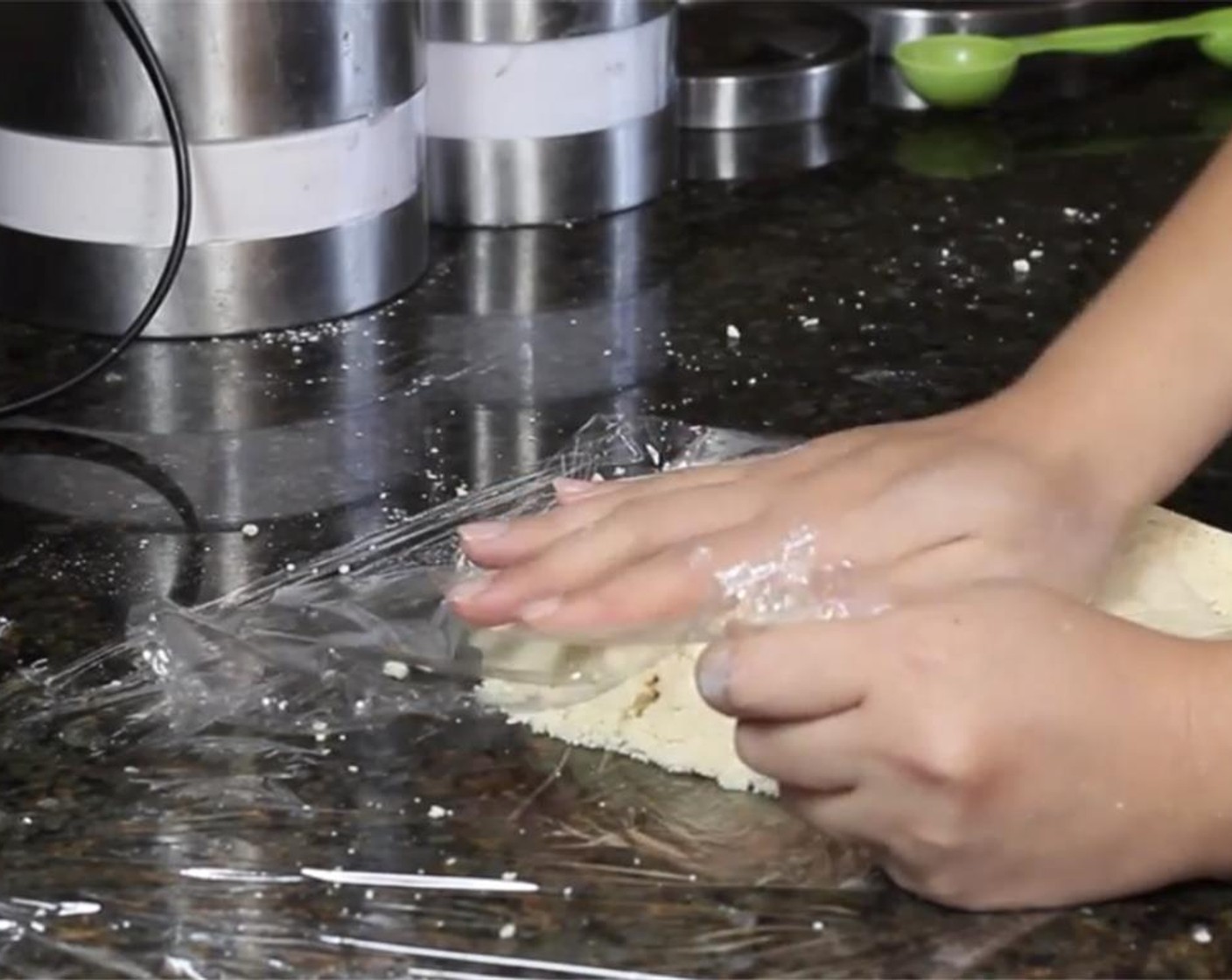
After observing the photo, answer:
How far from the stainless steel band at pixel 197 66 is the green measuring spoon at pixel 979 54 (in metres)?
0.44

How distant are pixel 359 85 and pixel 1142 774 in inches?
20.9

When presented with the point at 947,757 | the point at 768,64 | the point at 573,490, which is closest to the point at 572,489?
the point at 573,490

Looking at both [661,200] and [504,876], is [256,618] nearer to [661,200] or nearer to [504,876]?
[504,876]

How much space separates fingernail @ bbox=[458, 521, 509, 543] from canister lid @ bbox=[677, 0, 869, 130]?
0.62m

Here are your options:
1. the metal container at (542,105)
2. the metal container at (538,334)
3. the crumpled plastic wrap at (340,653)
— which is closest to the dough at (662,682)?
the crumpled plastic wrap at (340,653)

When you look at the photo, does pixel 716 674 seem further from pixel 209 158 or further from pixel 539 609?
pixel 209 158

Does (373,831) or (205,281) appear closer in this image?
(373,831)

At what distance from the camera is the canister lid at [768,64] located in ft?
4.10

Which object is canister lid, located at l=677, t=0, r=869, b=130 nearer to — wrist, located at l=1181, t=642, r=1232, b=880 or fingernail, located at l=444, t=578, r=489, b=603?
fingernail, located at l=444, t=578, r=489, b=603

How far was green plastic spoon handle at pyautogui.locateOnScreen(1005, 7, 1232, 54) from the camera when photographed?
1290mm

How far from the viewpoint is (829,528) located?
66 centimetres

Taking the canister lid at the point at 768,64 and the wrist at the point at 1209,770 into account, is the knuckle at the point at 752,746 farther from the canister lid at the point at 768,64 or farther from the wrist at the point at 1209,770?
the canister lid at the point at 768,64

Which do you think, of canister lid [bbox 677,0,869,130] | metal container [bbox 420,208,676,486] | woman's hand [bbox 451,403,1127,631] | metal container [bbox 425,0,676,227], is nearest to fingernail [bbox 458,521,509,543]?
woman's hand [bbox 451,403,1127,631]

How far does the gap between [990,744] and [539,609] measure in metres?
0.17
